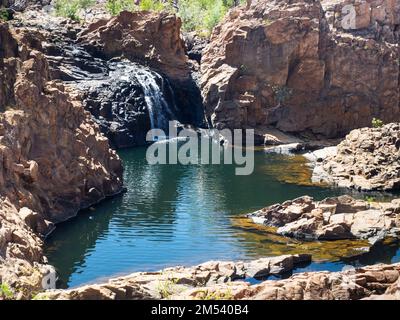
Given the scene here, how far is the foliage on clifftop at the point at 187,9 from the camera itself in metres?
99.2

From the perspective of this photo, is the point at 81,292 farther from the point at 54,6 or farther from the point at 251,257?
the point at 54,6

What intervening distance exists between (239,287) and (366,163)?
35.8 meters

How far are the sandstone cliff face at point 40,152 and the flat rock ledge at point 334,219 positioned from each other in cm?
1113

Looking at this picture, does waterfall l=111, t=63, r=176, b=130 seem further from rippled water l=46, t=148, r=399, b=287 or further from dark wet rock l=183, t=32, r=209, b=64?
rippled water l=46, t=148, r=399, b=287

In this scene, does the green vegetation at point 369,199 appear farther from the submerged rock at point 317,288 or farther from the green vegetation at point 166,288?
the green vegetation at point 166,288

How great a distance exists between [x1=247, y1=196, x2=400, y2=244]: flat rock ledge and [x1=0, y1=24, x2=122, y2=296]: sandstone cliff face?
11.1 m

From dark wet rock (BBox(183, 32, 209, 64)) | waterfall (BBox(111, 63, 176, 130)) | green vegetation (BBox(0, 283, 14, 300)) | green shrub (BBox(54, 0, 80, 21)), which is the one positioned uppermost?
green shrub (BBox(54, 0, 80, 21))

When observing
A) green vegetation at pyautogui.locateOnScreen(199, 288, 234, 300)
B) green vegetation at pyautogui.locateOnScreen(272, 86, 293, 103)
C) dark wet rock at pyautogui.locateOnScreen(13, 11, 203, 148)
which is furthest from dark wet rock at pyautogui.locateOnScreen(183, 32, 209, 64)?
green vegetation at pyautogui.locateOnScreen(199, 288, 234, 300)

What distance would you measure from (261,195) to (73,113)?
567 inches

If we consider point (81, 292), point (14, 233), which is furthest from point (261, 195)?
point (81, 292)

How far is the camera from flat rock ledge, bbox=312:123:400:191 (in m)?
50.9

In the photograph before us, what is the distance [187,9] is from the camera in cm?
11519

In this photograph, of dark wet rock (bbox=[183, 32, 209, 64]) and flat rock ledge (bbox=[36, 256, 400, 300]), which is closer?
flat rock ledge (bbox=[36, 256, 400, 300])
